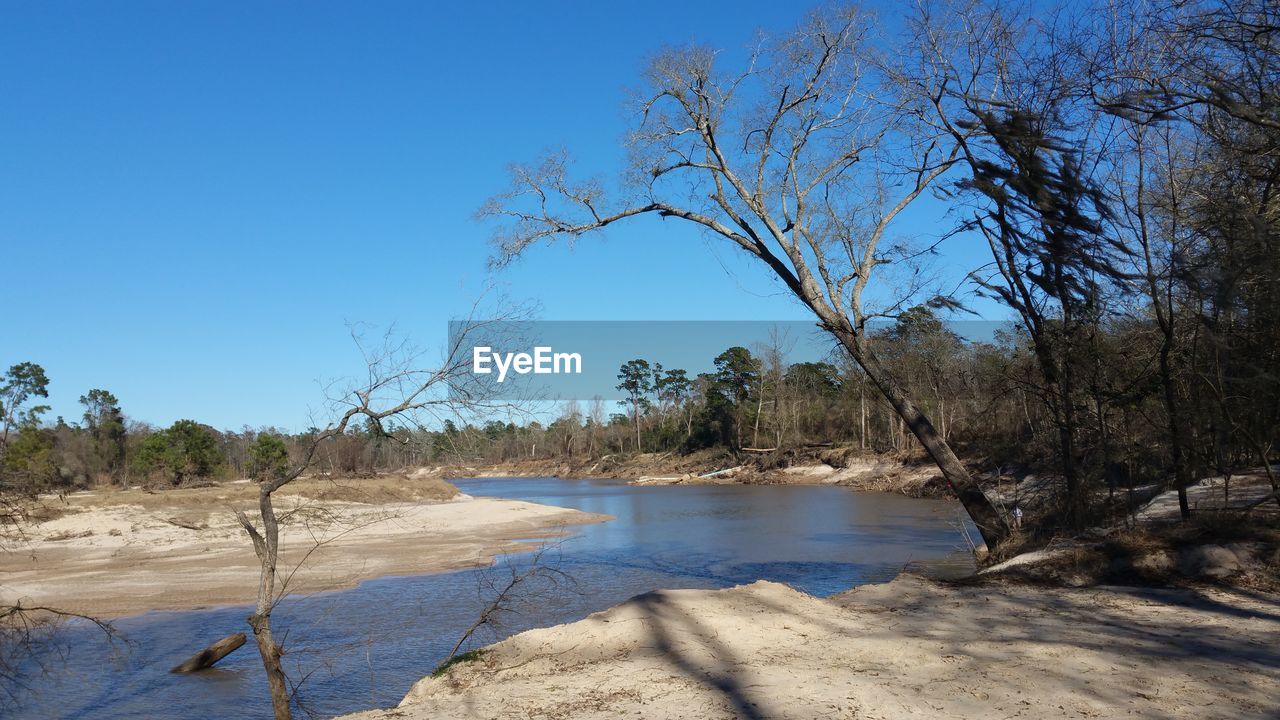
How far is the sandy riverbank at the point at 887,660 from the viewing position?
5336mm

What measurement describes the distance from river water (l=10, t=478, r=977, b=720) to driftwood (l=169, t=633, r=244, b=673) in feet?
0.56

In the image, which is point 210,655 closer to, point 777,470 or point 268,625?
point 268,625

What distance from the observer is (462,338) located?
7.57 m

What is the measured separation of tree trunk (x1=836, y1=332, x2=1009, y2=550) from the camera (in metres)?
12.0

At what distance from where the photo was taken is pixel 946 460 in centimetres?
1220

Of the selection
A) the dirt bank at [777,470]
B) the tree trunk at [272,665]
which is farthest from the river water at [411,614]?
the dirt bank at [777,470]

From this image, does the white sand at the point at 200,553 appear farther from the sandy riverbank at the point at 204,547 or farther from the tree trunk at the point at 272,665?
the tree trunk at the point at 272,665

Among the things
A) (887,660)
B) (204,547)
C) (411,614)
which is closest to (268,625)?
(887,660)

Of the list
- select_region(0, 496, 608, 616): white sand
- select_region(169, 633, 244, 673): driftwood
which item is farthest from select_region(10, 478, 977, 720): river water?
select_region(0, 496, 608, 616): white sand

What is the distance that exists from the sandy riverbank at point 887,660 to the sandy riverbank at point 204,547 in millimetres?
4883

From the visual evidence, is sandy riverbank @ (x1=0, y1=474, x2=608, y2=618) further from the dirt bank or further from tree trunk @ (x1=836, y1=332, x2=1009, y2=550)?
tree trunk @ (x1=836, y1=332, x2=1009, y2=550)

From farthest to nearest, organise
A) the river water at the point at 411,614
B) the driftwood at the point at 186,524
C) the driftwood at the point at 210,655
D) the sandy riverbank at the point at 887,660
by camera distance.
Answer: the driftwood at the point at 186,524 → the driftwood at the point at 210,655 → the river water at the point at 411,614 → the sandy riverbank at the point at 887,660

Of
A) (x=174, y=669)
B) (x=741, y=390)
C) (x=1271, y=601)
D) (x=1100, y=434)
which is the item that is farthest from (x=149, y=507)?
(x=741, y=390)

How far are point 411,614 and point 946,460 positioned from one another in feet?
30.1
